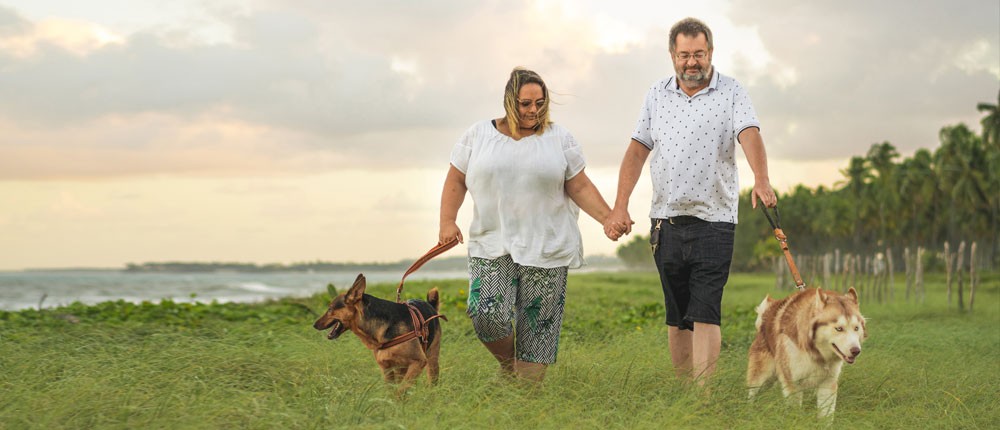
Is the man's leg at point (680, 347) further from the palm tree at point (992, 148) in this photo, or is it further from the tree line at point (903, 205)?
the palm tree at point (992, 148)

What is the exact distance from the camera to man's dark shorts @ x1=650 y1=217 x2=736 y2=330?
198 inches

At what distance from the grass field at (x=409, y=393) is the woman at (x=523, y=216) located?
0.38 meters

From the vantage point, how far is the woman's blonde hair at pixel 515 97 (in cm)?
484

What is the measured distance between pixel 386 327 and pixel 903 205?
235 feet

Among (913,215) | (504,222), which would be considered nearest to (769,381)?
(504,222)

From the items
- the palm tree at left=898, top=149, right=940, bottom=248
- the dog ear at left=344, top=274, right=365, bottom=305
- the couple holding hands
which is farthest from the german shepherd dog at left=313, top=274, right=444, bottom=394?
the palm tree at left=898, top=149, right=940, bottom=248

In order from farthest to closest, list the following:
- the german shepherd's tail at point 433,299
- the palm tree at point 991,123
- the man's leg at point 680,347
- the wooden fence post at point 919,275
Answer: the palm tree at point 991,123, the wooden fence post at point 919,275, the man's leg at point 680,347, the german shepherd's tail at point 433,299

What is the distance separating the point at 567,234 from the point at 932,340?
7.06 metres

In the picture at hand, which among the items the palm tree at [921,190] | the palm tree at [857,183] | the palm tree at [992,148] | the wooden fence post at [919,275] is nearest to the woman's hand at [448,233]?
the wooden fence post at [919,275]

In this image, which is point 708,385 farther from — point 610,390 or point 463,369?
point 463,369

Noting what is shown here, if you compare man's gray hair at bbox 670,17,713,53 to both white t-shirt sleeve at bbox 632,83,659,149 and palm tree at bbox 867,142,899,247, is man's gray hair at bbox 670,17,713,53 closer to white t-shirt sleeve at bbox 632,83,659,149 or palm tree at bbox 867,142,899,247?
white t-shirt sleeve at bbox 632,83,659,149

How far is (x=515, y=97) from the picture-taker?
486 cm

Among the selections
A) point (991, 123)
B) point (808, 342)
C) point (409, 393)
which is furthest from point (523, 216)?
point (991, 123)

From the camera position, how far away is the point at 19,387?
4730 millimetres
